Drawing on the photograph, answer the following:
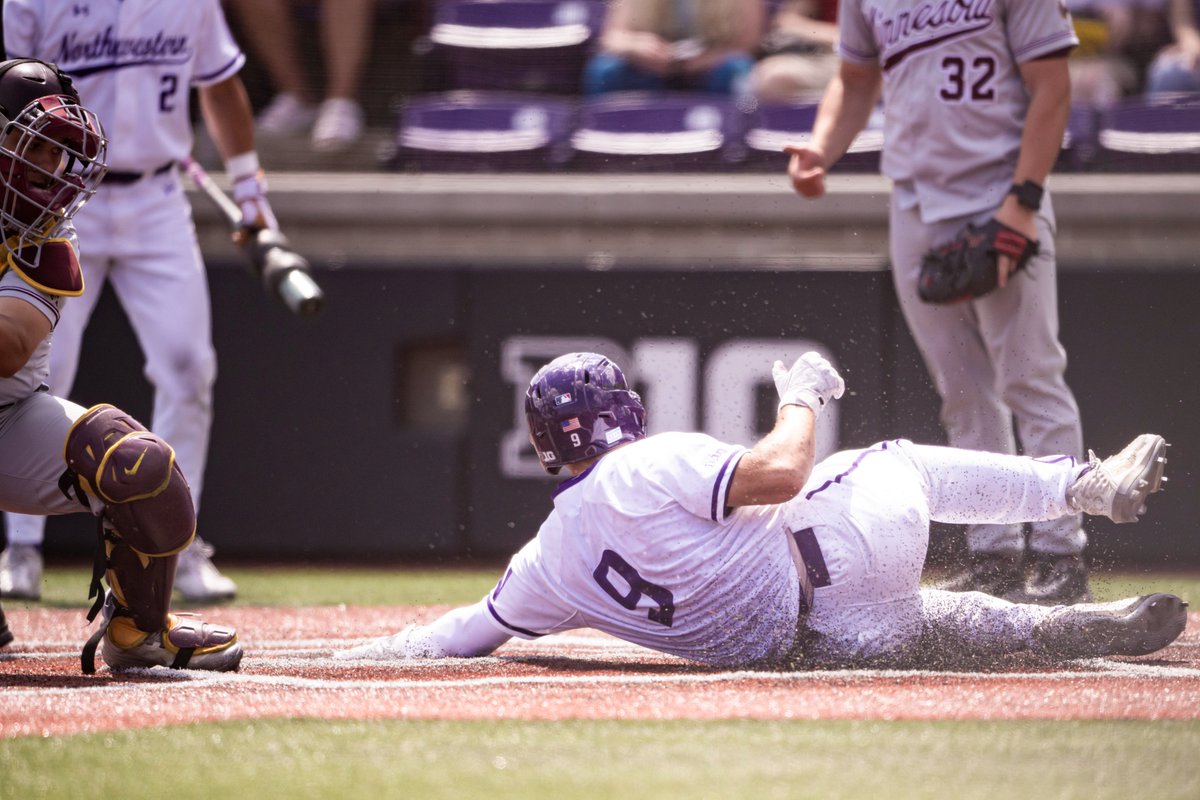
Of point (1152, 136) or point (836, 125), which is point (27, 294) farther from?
point (1152, 136)

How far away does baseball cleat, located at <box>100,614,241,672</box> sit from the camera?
12.0 ft

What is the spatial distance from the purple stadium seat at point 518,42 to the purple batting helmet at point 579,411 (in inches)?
195

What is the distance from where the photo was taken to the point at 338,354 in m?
6.98

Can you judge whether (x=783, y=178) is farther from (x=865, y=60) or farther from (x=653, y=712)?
(x=653, y=712)

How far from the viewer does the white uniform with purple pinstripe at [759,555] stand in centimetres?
340

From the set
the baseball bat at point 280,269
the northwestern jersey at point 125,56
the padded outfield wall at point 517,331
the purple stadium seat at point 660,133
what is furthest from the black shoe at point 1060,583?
the purple stadium seat at point 660,133

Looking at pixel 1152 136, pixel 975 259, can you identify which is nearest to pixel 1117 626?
pixel 975 259

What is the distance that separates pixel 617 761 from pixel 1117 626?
153cm

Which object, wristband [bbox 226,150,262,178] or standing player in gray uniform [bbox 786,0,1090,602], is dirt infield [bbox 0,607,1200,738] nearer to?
standing player in gray uniform [bbox 786,0,1090,602]

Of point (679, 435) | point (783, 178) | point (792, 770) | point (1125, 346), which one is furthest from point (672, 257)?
point (792, 770)

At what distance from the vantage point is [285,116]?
8242 mm

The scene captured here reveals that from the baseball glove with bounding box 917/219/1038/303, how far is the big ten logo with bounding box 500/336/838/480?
6.93 feet

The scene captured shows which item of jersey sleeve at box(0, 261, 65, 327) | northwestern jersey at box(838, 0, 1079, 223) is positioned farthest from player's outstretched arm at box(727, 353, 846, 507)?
jersey sleeve at box(0, 261, 65, 327)

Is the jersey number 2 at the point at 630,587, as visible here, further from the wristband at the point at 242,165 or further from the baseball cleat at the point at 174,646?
the wristband at the point at 242,165
